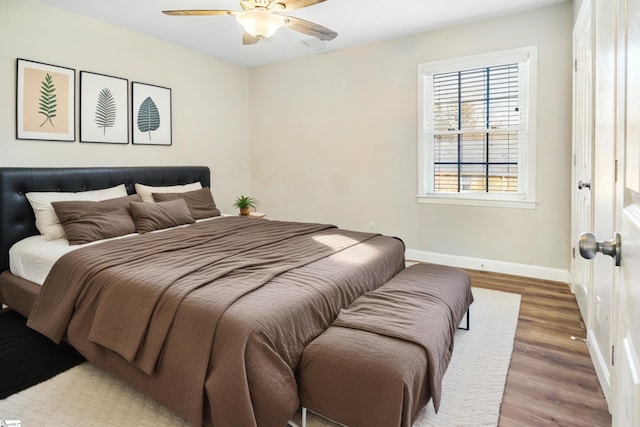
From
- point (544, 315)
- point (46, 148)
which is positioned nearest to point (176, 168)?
point (46, 148)

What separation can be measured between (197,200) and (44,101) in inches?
62.5

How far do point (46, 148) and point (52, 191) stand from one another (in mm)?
447

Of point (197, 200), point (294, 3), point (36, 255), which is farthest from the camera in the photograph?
point (197, 200)

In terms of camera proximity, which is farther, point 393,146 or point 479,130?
point 393,146

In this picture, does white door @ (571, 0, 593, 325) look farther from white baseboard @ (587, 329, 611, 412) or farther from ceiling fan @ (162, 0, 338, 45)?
ceiling fan @ (162, 0, 338, 45)

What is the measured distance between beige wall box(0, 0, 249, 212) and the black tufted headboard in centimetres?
23

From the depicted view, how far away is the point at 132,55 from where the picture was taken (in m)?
4.05

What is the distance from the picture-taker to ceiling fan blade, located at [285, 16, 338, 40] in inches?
106

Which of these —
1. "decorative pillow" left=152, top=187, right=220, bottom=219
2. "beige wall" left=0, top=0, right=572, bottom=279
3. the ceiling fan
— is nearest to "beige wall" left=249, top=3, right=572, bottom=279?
"beige wall" left=0, top=0, right=572, bottom=279

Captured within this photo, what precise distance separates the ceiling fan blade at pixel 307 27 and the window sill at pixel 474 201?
2.14m

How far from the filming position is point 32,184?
3.16m

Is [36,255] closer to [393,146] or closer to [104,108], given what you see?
[104,108]

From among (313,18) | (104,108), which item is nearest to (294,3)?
(313,18)

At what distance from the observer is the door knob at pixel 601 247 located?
75 centimetres
